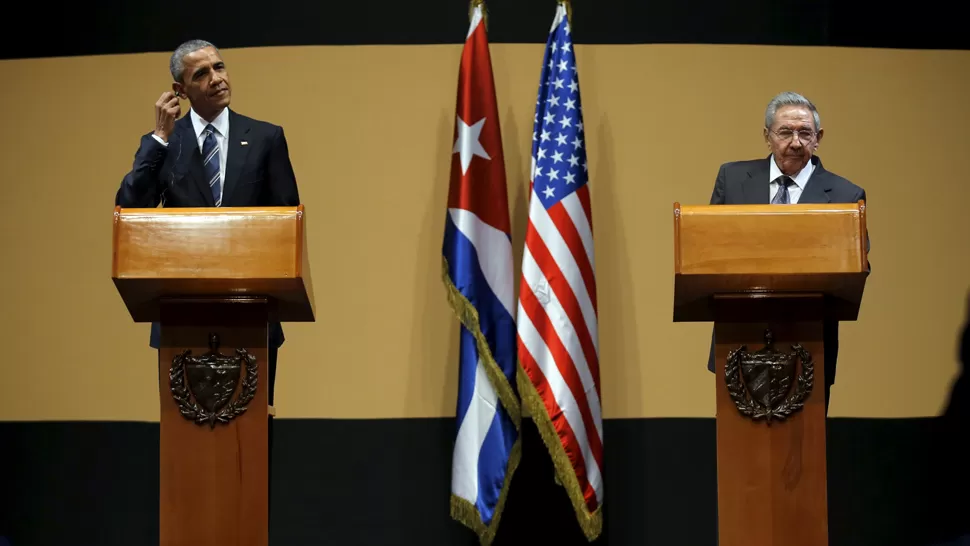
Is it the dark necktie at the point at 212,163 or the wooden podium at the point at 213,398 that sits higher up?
the dark necktie at the point at 212,163

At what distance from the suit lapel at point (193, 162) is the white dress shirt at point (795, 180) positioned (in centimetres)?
164

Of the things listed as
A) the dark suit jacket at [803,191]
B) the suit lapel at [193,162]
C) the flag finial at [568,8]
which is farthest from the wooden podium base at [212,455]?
the flag finial at [568,8]

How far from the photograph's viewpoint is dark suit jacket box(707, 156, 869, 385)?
137 inches

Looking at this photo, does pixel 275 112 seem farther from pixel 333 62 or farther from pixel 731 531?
pixel 731 531

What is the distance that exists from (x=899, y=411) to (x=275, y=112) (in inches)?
110

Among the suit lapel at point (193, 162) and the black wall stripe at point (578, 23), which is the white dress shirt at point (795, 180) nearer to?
the black wall stripe at point (578, 23)

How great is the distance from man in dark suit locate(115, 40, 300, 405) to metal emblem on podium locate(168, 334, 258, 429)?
0.38 meters

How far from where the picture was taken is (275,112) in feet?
15.9

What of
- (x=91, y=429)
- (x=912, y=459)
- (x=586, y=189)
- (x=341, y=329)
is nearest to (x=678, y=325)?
(x=586, y=189)

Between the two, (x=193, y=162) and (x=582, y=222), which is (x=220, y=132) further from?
(x=582, y=222)

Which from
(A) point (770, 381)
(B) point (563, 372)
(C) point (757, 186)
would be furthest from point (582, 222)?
(A) point (770, 381)

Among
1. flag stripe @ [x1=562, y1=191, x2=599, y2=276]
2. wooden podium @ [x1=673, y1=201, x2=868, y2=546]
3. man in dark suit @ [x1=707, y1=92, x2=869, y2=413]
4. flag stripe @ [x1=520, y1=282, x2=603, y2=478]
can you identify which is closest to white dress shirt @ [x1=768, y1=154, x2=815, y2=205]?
man in dark suit @ [x1=707, y1=92, x2=869, y2=413]

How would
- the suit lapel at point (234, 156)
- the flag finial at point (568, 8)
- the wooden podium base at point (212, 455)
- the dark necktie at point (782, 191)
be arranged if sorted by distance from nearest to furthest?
the wooden podium base at point (212, 455) < the suit lapel at point (234, 156) < the dark necktie at point (782, 191) < the flag finial at point (568, 8)

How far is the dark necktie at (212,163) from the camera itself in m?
3.42
